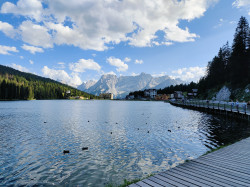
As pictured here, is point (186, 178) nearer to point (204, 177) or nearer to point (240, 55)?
point (204, 177)

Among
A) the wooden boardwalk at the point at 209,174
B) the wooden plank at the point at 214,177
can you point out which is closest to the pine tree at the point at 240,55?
the wooden boardwalk at the point at 209,174

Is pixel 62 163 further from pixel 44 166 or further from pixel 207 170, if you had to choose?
pixel 207 170

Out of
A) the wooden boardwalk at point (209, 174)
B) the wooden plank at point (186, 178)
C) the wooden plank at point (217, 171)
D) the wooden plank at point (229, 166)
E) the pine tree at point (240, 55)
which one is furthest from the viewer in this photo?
the pine tree at point (240, 55)

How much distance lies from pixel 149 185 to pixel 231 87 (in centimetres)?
8077

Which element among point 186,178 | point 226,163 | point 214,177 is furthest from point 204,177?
point 226,163

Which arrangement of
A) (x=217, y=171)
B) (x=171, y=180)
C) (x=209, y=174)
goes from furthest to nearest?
1. (x=217, y=171)
2. (x=209, y=174)
3. (x=171, y=180)

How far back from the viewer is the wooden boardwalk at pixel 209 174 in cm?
663

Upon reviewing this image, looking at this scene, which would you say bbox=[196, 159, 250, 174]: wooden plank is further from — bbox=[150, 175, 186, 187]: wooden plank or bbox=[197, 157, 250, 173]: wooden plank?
bbox=[150, 175, 186, 187]: wooden plank

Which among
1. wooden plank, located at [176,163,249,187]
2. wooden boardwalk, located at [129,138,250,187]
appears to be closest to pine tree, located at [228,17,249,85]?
wooden boardwalk, located at [129,138,250,187]

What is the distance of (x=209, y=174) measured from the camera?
7.43 metres

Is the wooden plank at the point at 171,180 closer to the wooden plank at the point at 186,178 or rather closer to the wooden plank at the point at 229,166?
the wooden plank at the point at 186,178

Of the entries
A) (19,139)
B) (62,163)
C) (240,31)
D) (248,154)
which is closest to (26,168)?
(62,163)

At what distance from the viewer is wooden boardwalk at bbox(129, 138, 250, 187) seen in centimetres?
663

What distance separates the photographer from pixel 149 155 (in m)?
14.3
